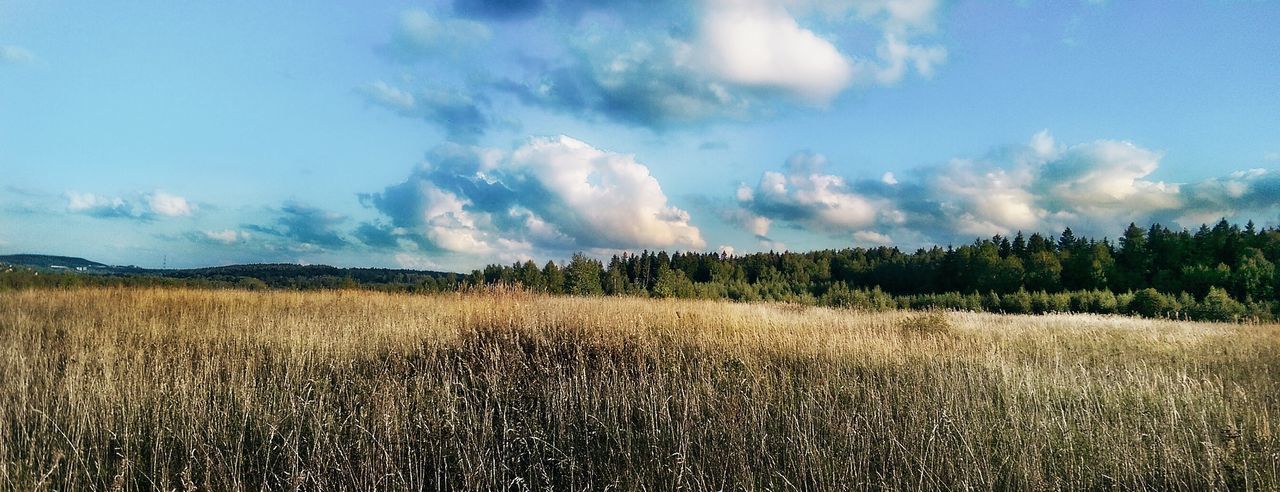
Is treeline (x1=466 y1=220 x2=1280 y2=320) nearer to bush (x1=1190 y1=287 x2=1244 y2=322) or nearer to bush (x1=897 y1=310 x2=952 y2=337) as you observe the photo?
bush (x1=1190 y1=287 x2=1244 y2=322)

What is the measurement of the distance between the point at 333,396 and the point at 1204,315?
46496 millimetres

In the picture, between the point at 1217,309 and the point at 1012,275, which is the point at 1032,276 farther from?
the point at 1217,309

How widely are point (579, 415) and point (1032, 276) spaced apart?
212 feet

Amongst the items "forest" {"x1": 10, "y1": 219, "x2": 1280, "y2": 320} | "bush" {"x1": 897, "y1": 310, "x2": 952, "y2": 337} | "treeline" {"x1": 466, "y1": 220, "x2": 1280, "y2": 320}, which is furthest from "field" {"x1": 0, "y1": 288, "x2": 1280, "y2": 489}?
"treeline" {"x1": 466, "y1": 220, "x2": 1280, "y2": 320}

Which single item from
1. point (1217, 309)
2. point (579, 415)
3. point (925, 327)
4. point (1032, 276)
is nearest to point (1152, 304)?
point (1217, 309)

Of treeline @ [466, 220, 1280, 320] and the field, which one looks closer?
the field

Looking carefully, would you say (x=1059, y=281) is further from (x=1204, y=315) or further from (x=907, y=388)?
(x=907, y=388)

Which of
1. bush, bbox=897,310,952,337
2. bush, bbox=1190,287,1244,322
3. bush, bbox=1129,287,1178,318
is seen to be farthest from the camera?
bush, bbox=1129,287,1178,318

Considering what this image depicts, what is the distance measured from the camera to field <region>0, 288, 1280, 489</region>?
306 cm

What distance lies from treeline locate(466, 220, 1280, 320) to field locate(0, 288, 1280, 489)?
20.9 meters

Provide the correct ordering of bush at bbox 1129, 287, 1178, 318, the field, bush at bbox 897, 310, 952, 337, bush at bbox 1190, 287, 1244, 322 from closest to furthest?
the field, bush at bbox 897, 310, 952, 337, bush at bbox 1190, 287, 1244, 322, bush at bbox 1129, 287, 1178, 318

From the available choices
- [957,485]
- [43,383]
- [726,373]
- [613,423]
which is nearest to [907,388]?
[726,373]

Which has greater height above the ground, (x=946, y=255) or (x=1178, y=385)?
(x=946, y=255)

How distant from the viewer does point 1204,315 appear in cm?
3388
